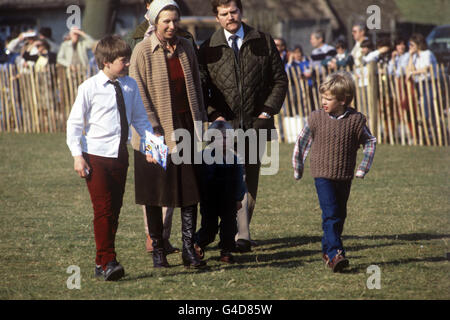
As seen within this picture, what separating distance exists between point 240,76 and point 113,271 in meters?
1.98

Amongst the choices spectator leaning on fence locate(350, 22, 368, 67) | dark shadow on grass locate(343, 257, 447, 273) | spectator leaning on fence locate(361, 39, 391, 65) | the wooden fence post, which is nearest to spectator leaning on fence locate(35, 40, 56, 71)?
spectator leaning on fence locate(350, 22, 368, 67)

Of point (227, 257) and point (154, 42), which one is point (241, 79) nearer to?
point (154, 42)

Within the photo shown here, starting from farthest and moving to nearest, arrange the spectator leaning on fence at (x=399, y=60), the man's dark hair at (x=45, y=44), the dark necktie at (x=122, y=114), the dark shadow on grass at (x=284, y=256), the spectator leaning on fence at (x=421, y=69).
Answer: the man's dark hair at (x=45, y=44), the spectator leaning on fence at (x=399, y=60), the spectator leaning on fence at (x=421, y=69), the dark shadow on grass at (x=284, y=256), the dark necktie at (x=122, y=114)

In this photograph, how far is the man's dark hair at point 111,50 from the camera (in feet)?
17.9

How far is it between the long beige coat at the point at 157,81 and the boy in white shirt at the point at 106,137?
305mm

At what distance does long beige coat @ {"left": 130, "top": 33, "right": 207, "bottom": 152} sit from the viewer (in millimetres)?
5828

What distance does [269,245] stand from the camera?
6.84 m

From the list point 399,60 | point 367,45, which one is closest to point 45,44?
point 367,45

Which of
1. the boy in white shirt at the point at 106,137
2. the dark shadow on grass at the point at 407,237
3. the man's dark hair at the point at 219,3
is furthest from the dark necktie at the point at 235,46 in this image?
the dark shadow on grass at the point at 407,237

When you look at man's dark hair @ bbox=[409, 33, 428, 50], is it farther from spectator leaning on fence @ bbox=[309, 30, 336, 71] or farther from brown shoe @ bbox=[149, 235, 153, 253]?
brown shoe @ bbox=[149, 235, 153, 253]

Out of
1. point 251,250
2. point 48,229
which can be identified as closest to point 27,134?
point 48,229

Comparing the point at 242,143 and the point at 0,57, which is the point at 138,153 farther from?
the point at 0,57

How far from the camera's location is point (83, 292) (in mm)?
5238

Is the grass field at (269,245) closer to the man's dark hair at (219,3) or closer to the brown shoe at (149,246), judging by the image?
the brown shoe at (149,246)
